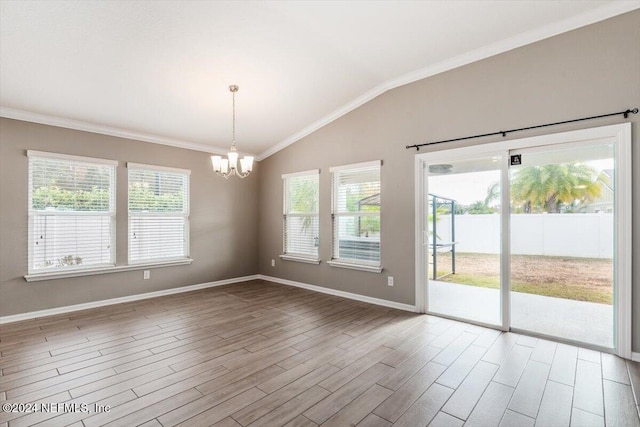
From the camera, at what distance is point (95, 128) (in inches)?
177

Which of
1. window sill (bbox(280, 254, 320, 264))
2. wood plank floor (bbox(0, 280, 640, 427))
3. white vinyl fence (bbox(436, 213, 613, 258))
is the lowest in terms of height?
wood plank floor (bbox(0, 280, 640, 427))

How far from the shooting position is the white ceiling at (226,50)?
9.37 ft

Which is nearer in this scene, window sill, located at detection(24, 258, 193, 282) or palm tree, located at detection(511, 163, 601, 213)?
palm tree, located at detection(511, 163, 601, 213)

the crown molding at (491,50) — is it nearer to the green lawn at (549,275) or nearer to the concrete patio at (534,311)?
the green lawn at (549,275)

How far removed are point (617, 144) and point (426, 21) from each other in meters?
2.18

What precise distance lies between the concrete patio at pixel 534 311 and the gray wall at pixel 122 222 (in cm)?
386

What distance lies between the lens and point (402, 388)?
2.35m

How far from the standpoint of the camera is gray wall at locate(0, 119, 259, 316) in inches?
153

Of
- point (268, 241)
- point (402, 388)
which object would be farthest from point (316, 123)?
point (402, 388)

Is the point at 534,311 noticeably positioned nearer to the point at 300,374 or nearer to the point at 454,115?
the point at 454,115

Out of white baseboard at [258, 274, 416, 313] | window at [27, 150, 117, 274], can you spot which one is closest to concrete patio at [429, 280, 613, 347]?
white baseboard at [258, 274, 416, 313]

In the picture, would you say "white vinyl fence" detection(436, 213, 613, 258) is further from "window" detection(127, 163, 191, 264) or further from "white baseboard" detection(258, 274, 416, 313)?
"window" detection(127, 163, 191, 264)

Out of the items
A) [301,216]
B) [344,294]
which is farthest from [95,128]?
[344,294]

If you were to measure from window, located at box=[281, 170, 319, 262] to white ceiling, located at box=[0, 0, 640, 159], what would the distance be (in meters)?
1.50
